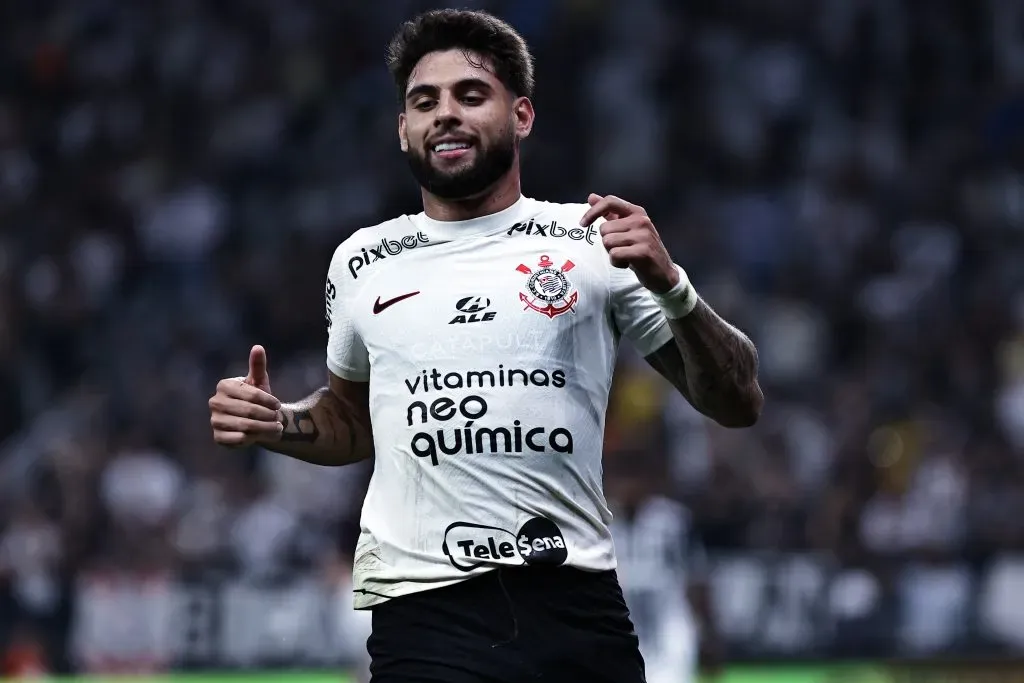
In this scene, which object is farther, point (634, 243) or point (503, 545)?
point (503, 545)

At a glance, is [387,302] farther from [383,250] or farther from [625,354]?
[625,354]

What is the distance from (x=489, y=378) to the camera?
4070 millimetres

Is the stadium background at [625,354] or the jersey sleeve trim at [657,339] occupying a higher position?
the stadium background at [625,354]

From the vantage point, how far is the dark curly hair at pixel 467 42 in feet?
14.3

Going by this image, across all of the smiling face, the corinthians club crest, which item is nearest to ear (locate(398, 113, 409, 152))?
the smiling face

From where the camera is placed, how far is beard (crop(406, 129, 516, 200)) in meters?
4.28

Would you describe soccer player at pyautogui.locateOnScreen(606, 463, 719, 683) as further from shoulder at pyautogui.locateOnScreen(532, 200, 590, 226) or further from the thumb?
the thumb

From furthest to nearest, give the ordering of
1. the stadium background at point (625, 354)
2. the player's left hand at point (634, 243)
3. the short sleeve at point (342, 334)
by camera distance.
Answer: the stadium background at point (625, 354) → the short sleeve at point (342, 334) → the player's left hand at point (634, 243)

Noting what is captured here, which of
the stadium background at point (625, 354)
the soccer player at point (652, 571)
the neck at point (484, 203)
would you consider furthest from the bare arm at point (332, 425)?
the stadium background at point (625, 354)

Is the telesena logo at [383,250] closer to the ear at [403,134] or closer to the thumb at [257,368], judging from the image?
the ear at [403,134]

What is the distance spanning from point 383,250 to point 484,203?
10.6 inches

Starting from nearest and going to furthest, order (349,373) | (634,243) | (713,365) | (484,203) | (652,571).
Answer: (634,243)
(713,365)
(484,203)
(349,373)
(652,571)

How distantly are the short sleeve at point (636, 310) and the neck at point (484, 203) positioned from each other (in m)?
0.32

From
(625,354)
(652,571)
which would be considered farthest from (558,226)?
(625,354)
